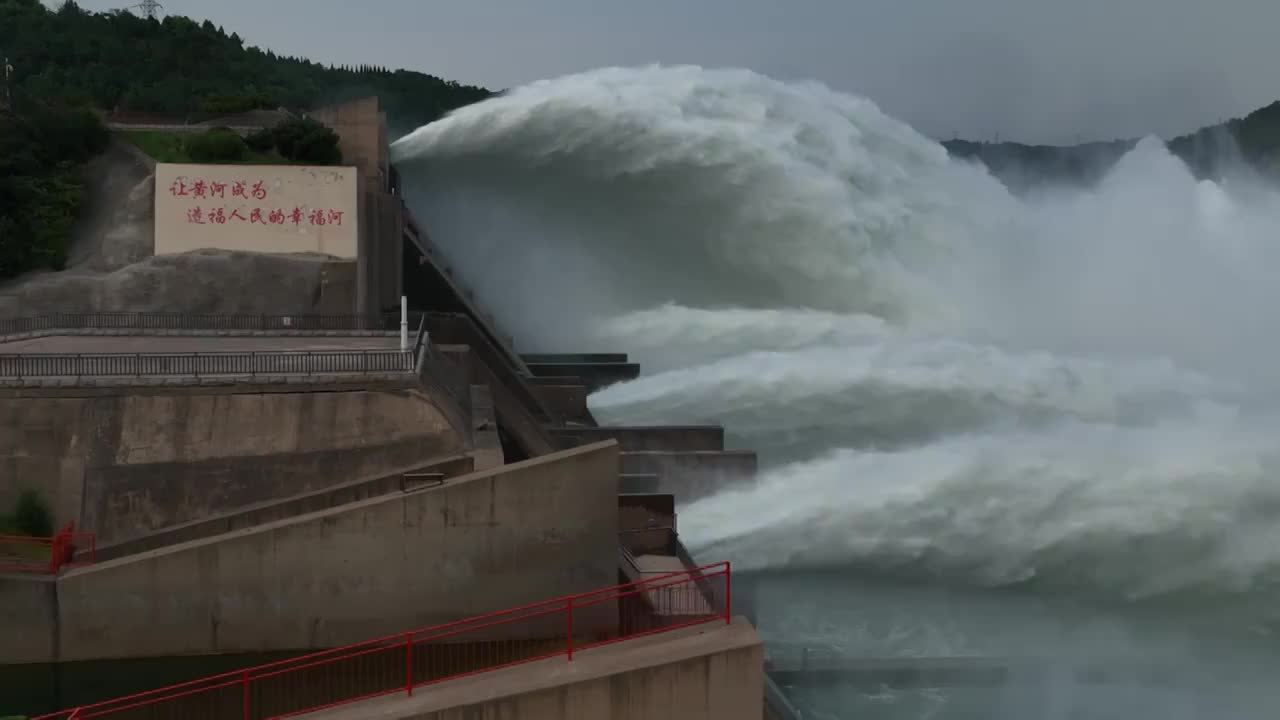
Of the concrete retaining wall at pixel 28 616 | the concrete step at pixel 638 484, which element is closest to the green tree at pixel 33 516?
the concrete retaining wall at pixel 28 616

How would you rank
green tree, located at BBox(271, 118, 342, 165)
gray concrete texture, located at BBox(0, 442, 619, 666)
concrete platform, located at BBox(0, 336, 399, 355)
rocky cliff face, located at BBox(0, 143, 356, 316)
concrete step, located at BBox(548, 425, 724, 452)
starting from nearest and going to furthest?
gray concrete texture, located at BBox(0, 442, 619, 666), concrete platform, located at BBox(0, 336, 399, 355), rocky cliff face, located at BBox(0, 143, 356, 316), concrete step, located at BBox(548, 425, 724, 452), green tree, located at BBox(271, 118, 342, 165)

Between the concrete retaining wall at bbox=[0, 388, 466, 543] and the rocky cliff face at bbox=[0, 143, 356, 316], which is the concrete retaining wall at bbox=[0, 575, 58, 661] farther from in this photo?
the rocky cliff face at bbox=[0, 143, 356, 316]

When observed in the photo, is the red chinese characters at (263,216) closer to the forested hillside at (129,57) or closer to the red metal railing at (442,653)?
the red metal railing at (442,653)

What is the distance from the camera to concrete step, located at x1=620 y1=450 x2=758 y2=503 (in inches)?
922

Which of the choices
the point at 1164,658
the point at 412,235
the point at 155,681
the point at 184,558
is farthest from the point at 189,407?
the point at 412,235

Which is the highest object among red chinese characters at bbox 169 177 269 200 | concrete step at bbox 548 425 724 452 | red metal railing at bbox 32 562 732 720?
red chinese characters at bbox 169 177 269 200

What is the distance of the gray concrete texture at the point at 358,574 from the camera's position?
13.5 meters

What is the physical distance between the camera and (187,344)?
20.2 metres

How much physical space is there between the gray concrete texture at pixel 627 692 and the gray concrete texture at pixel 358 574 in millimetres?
2336

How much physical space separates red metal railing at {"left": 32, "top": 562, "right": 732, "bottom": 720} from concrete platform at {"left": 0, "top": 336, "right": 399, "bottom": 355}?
6.29 metres

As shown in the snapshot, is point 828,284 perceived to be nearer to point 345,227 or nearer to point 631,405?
point 631,405

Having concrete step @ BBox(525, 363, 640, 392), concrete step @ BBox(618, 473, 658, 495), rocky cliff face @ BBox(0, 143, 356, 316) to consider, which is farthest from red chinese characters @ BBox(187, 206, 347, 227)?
concrete step @ BBox(525, 363, 640, 392)

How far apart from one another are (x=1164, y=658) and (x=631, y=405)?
54.8 ft

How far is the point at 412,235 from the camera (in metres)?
37.4
